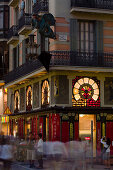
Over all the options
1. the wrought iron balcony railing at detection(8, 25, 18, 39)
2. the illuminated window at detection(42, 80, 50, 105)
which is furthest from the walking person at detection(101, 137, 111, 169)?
the wrought iron balcony railing at detection(8, 25, 18, 39)

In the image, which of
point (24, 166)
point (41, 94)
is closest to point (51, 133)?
point (41, 94)

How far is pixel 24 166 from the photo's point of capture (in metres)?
27.3

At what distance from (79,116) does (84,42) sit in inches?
203

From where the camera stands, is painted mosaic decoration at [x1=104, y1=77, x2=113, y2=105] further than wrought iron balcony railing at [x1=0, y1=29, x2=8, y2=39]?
No

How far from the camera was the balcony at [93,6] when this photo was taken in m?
33.2

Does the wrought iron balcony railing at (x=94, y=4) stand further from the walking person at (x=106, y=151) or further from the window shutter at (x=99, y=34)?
the walking person at (x=106, y=151)

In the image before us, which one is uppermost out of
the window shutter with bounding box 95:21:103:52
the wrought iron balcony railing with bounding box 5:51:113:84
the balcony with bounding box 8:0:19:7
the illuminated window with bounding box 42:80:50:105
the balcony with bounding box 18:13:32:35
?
the balcony with bounding box 8:0:19:7

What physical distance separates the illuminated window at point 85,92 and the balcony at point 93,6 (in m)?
4.56

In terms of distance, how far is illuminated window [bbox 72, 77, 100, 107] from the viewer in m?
33.5

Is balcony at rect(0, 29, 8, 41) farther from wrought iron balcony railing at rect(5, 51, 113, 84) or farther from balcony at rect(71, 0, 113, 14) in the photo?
balcony at rect(71, 0, 113, 14)

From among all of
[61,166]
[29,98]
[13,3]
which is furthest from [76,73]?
[13,3]

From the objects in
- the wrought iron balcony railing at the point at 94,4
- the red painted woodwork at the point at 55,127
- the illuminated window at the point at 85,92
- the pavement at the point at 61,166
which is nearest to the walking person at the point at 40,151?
the pavement at the point at 61,166

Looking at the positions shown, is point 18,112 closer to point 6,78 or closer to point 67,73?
point 6,78

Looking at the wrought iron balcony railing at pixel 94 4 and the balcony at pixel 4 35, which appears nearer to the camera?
the wrought iron balcony railing at pixel 94 4
